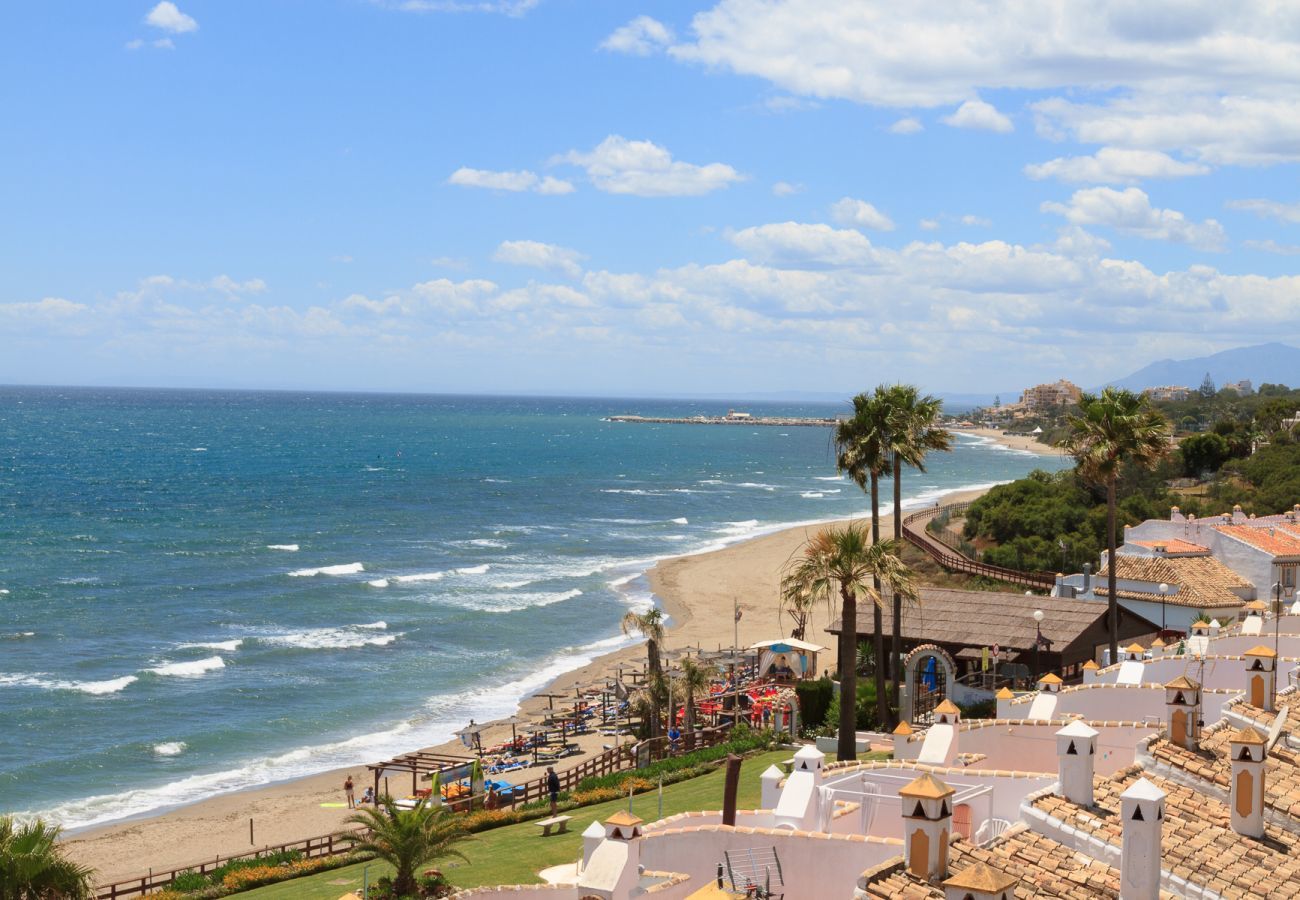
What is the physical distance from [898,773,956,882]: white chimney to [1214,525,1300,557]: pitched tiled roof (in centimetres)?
3335

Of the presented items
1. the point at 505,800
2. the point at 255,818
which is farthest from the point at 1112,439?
the point at 255,818

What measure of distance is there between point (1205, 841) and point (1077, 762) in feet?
4.56

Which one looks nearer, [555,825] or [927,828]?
[927,828]

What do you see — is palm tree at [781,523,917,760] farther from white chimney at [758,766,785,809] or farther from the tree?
the tree

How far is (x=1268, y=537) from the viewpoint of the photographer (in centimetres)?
4369

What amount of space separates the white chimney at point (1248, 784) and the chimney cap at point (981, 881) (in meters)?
3.61

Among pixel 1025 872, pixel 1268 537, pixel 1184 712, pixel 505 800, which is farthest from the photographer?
pixel 1268 537

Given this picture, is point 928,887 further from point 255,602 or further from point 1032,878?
point 255,602

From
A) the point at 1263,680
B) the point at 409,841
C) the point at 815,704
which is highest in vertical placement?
the point at 1263,680

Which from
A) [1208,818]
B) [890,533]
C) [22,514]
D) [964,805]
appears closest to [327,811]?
[964,805]

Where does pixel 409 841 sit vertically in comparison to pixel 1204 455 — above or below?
below

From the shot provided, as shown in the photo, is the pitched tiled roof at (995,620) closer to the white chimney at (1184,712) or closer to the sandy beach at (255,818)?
the sandy beach at (255,818)

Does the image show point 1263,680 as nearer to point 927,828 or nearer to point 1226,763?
point 1226,763

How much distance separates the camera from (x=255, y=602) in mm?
66875
